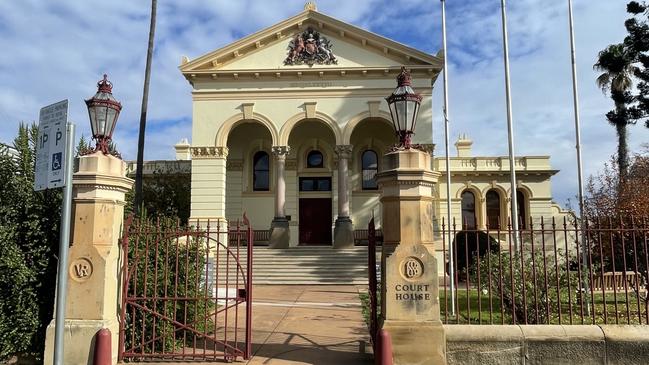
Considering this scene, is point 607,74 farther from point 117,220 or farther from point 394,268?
point 117,220

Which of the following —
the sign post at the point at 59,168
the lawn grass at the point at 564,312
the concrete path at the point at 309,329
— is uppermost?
the sign post at the point at 59,168

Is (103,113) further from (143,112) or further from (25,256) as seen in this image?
(143,112)

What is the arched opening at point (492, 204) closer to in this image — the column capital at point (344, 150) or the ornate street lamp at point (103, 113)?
the column capital at point (344, 150)

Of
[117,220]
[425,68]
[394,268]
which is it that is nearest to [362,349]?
[394,268]

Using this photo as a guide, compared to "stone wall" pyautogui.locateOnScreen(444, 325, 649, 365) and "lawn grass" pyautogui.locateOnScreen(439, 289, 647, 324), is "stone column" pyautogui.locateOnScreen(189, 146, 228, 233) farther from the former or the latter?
"stone wall" pyautogui.locateOnScreen(444, 325, 649, 365)

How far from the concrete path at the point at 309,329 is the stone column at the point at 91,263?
7.57ft

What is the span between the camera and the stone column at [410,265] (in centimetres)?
687

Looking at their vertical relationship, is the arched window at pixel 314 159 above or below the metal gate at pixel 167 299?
above

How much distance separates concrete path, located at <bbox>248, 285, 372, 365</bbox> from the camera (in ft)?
25.5

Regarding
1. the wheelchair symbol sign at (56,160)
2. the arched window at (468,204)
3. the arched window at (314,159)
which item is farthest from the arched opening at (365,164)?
the wheelchair symbol sign at (56,160)

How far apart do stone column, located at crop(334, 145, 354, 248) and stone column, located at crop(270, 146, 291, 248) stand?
250 centimetres

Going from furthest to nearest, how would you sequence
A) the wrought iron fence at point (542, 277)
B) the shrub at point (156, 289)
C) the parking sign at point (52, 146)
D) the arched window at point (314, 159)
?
the arched window at point (314, 159)
the shrub at point (156, 289)
the wrought iron fence at point (542, 277)
the parking sign at point (52, 146)

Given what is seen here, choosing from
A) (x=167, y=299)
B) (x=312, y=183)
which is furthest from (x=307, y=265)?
(x=167, y=299)

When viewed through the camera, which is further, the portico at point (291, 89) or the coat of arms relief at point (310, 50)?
the coat of arms relief at point (310, 50)
